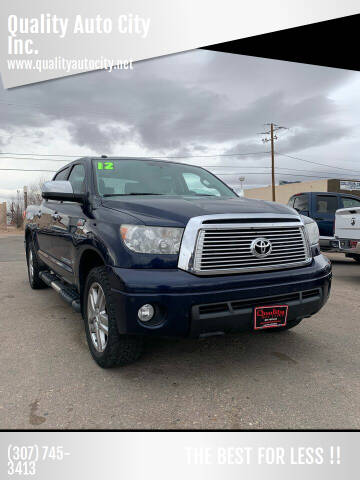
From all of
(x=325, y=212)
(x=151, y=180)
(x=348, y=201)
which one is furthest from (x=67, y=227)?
(x=348, y=201)

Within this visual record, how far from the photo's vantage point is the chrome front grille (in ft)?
8.15

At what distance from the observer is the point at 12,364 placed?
2994mm

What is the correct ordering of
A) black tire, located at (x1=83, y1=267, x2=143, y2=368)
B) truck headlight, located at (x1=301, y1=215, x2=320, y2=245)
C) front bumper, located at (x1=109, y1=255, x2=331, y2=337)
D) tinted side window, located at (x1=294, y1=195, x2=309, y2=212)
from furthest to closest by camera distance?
1. tinted side window, located at (x1=294, y1=195, x2=309, y2=212)
2. truck headlight, located at (x1=301, y1=215, x2=320, y2=245)
3. black tire, located at (x1=83, y1=267, x2=143, y2=368)
4. front bumper, located at (x1=109, y1=255, x2=331, y2=337)

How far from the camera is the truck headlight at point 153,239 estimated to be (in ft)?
8.16

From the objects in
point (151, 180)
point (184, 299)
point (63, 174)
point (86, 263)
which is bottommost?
point (184, 299)

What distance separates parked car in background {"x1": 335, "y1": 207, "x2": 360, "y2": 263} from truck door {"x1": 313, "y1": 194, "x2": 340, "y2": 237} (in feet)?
7.58

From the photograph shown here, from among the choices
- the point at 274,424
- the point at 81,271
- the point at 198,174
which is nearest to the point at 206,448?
the point at 274,424

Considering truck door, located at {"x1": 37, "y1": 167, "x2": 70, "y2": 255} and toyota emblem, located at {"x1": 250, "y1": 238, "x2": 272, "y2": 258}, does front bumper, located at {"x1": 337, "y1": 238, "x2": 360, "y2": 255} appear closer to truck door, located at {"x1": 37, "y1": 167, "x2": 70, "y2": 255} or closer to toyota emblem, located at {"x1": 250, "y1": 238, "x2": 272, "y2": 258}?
toyota emblem, located at {"x1": 250, "y1": 238, "x2": 272, "y2": 258}

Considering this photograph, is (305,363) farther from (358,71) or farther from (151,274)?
(358,71)

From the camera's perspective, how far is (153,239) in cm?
250

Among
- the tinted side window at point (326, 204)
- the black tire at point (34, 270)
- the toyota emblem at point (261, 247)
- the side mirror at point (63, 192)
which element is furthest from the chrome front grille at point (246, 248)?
the tinted side window at point (326, 204)

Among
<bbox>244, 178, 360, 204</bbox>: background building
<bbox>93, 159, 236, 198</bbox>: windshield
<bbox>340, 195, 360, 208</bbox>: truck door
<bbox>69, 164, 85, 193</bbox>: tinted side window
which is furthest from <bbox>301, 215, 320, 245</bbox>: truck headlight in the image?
<bbox>244, 178, 360, 204</bbox>: background building

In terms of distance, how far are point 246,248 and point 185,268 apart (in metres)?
0.48

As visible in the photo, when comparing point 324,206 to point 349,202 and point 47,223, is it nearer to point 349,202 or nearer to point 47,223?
point 349,202
